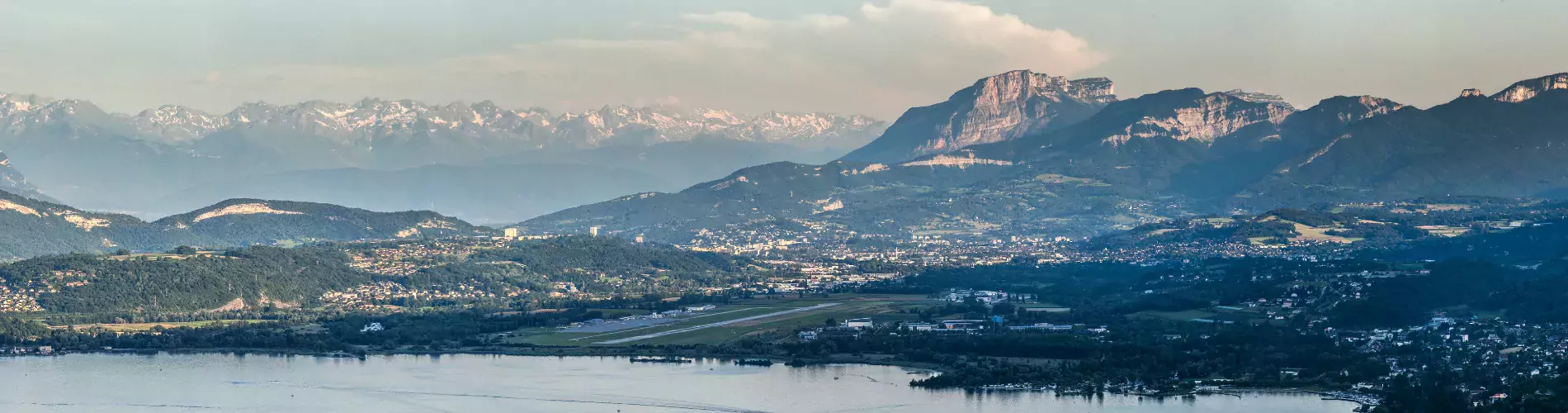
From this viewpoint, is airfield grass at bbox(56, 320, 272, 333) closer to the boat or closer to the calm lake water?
the calm lake water

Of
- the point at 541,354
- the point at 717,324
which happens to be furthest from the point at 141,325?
the point at 717,324

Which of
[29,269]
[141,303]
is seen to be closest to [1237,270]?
[141,303]

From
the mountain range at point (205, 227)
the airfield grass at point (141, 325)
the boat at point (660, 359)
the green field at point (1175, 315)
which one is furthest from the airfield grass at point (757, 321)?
the mountain range at point (205, 227)

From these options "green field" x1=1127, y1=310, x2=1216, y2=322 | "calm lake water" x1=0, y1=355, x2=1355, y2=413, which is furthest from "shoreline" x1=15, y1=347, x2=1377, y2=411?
"green field" x1=1127, y1=310, x2=1216, y2=322

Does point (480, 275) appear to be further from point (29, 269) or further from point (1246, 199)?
point (1246, 199)

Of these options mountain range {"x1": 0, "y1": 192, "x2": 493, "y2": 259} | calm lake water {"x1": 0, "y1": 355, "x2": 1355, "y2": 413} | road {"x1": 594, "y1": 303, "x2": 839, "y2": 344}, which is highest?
mountain range {"x1": 0, "y1": 192, "x2": 493, "y2": 259}

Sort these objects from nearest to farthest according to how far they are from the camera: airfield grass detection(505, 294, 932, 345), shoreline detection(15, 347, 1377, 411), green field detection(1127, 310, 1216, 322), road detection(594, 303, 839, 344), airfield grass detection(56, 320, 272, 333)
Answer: shoreline detection(15, 347, 1377, 411) → airfield grass detection(505, 294, 932, 345) → road detection(594, 303, 839, 344) → green field detection(1127, 310, 1216, 322) → airfield grass detection(56, 320, 272, 333)

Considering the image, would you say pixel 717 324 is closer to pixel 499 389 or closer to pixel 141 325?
pixel 499 389

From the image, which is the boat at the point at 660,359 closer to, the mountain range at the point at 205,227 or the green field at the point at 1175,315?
the green field at the point at 1175,315
